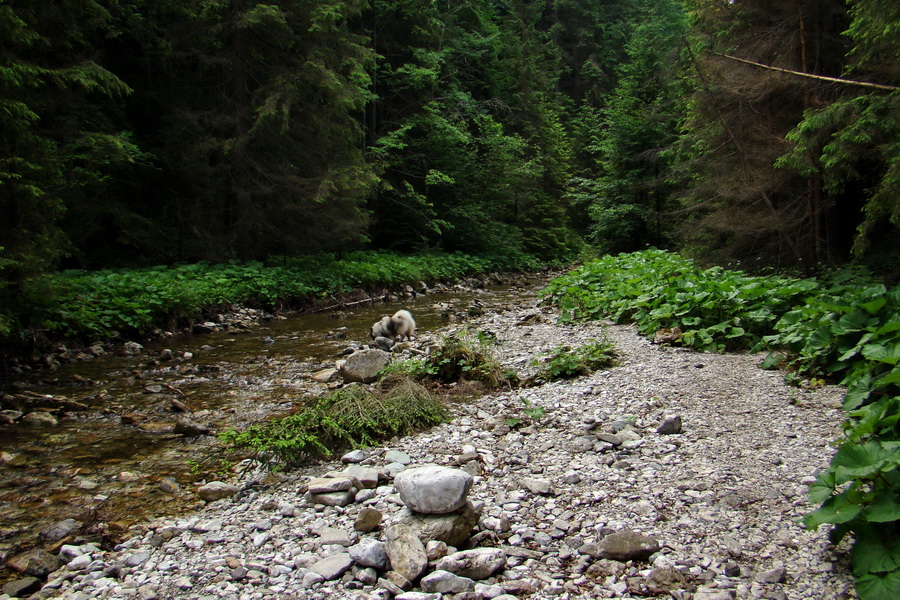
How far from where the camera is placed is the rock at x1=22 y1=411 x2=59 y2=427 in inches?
192

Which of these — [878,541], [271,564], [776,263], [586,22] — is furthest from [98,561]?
[586,22]

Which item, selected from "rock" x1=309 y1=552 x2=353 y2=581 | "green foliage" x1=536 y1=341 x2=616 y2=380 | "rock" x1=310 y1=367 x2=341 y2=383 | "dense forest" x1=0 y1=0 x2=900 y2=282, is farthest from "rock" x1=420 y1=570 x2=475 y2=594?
"rock" x1=310 y1=367 x2=341 y2=383

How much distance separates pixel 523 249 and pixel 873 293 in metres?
21.6

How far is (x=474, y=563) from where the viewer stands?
94.1 inches

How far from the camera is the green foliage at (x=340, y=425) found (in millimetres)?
3861

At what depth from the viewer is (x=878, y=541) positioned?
1956 millimetres

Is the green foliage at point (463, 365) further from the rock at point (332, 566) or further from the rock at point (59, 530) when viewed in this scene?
the rock at point (59, 530)

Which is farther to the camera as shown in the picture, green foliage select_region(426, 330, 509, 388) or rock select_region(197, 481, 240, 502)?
green foliage select_region(426, 330, 509, 388)

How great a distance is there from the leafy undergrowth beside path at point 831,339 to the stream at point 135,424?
134 inches

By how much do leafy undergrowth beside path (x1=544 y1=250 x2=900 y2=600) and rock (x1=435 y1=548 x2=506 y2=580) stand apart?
50.7 inches

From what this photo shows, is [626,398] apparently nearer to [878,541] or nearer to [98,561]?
[878,541]

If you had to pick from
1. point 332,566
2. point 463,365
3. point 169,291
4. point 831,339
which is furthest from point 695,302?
point 169,291

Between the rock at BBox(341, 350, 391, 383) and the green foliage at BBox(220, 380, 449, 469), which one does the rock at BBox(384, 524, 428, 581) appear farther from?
the rock at BBox(341, 350, 391, 383)

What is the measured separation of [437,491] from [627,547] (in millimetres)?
933
